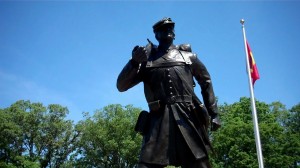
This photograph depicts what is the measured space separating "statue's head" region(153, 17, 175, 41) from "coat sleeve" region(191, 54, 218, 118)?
463 millimetres

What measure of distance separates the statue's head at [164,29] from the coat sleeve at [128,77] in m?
0.67

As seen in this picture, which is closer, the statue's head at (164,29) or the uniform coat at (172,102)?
the uniform coat at (172,102)

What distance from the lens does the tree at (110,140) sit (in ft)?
112

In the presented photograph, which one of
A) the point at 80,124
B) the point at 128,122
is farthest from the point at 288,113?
the point at 80,124

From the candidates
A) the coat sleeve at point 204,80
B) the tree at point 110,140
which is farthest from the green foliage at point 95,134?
the coat sleeve at point 204,80

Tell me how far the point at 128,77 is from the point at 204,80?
1.13 m

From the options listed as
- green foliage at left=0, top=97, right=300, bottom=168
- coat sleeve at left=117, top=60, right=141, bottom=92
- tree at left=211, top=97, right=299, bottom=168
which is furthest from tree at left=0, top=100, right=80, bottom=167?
coat sleeve at left=117, top=60, right=141, bottom=92

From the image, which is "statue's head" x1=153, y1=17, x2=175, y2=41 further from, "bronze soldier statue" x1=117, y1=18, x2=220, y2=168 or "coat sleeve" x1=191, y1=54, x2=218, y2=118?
"coat sleeve" x1=191, y1=54, x2=218, y2=118

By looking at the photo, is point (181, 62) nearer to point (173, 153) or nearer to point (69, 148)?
point (173, 153)

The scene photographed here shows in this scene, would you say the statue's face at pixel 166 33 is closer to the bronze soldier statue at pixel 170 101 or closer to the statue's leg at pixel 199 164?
the bronze soldier statue at pixel 170 101

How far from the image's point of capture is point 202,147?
15.1 feet

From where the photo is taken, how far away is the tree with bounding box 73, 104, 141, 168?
34219mm

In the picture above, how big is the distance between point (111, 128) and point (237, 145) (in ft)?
42.6

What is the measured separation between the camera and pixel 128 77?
192 inches
